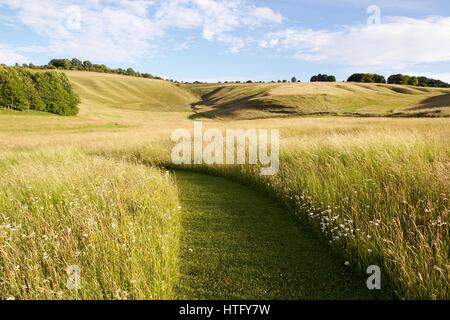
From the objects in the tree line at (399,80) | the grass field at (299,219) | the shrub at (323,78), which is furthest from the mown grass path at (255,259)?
the shrub at (323,78)

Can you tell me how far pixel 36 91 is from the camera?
58281mm

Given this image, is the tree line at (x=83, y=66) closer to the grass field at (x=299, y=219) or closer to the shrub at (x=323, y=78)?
the shrub at (x=323, y=78)

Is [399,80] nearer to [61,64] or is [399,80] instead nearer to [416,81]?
[416,81]

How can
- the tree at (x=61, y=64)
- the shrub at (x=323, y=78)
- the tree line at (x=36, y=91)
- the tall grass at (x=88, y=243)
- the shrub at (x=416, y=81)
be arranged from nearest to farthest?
the tall grass at (x=88, y=243) < the tree line at (x=36, y=91) < the shrub at (x=416, y=81) < the shrub at (x=323, y=78) < the tree at (x=61, y=64)

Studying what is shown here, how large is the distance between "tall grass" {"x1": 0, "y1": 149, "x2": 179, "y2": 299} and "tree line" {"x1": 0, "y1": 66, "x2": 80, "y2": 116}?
172 ft

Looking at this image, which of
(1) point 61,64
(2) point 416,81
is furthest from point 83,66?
(2) point 416,81

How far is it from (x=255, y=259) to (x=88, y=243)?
281 centimetres

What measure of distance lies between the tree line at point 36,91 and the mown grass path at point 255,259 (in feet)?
182

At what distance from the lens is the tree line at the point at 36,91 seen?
52281mm

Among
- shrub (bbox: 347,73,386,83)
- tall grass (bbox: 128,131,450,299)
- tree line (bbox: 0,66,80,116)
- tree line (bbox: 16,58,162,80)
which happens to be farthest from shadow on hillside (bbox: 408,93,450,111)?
tree line (bbox: 16,58,162,80)

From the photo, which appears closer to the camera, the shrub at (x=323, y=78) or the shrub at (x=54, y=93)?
the shrub at (x=54, y=93)

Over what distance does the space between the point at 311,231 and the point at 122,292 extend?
412cm
